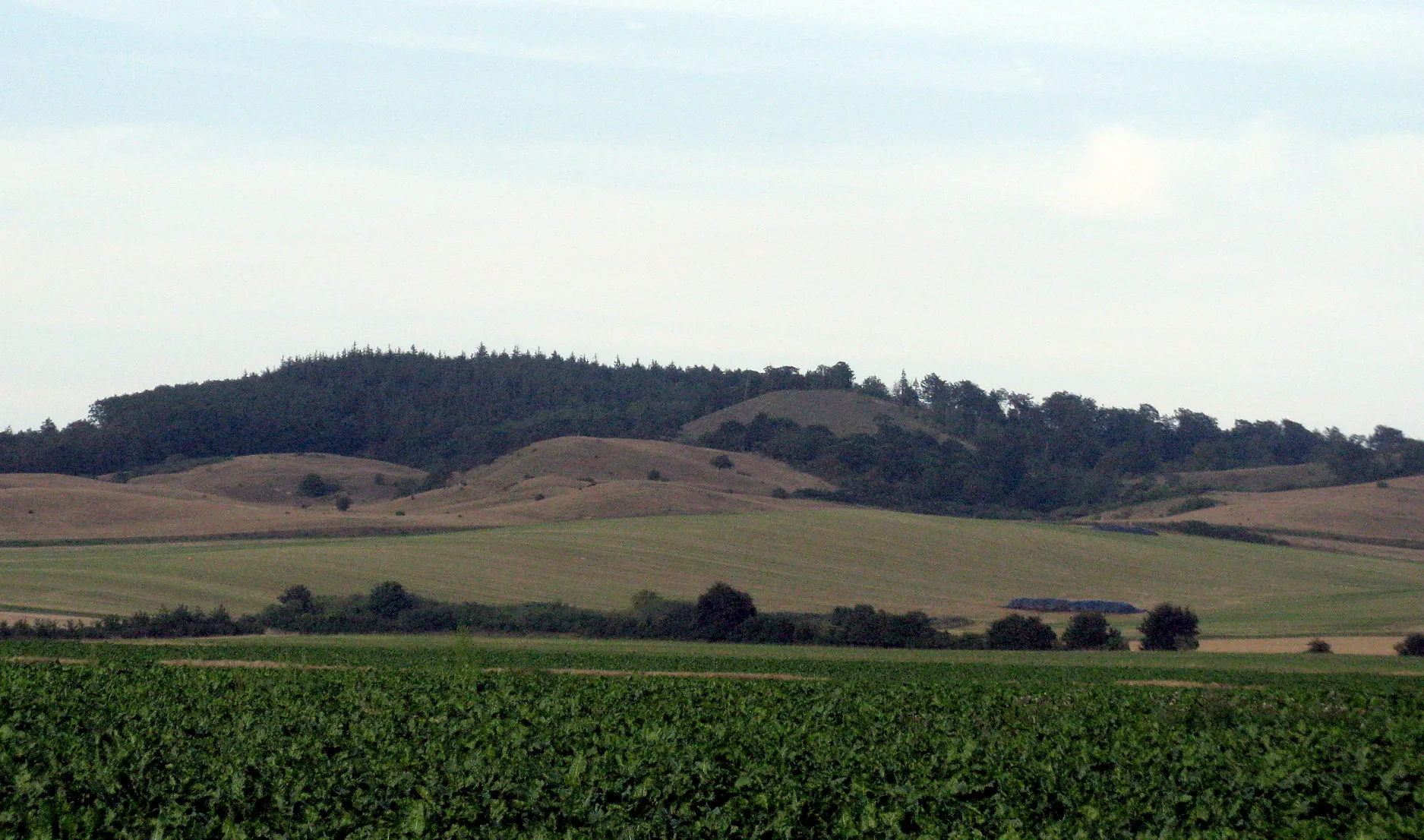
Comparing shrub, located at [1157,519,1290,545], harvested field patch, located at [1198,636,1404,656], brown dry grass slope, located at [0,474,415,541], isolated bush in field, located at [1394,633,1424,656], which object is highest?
→ brown dry grass slope, located at [0,474,415,541]

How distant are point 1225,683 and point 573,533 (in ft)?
213

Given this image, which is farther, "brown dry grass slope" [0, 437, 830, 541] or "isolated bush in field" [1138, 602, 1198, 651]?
"brown dry grass slope" [0, 437, 830, 541]

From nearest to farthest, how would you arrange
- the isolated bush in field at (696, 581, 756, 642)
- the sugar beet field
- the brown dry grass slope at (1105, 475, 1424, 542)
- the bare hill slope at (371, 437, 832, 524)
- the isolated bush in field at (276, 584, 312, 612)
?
the sugar beet field, the isolated bush in field at (696, 581, 756, 642), the isolated bush in field at (276, 584, 312, 612), the bare hill slope at (371, 437, 832, 524), the brown dry grass slope at (1105, 475, 1424, 542)

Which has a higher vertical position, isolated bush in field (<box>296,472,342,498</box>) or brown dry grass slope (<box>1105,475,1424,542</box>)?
isolated bush in field (<box>296,472,342,498</box>)

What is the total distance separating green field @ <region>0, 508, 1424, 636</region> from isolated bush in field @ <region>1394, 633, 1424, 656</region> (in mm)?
9076

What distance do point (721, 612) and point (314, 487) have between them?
10181 centimetres

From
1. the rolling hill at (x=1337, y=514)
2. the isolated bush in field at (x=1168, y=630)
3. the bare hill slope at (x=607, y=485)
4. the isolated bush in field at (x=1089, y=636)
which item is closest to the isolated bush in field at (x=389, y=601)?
the isolated bush in field at (x=1089, y=636)

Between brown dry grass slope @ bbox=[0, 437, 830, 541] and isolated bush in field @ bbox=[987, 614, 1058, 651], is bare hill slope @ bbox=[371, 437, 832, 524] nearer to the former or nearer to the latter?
brown dry grass slope @ bbox=[0, 437, 830, 541]

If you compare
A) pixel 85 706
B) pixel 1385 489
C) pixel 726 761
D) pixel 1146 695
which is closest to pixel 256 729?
pixel 85 706

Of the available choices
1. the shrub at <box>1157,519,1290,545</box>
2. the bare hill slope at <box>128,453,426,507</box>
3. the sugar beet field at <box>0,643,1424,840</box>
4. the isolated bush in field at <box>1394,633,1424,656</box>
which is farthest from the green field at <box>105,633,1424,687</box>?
the bare hill slope at <box>128,453,426,507</box>

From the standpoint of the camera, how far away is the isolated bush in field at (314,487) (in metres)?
161

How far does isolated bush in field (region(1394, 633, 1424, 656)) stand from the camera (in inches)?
2576

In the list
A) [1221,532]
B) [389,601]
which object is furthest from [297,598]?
[1221,532]

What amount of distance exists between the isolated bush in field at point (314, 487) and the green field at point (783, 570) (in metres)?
57.6
